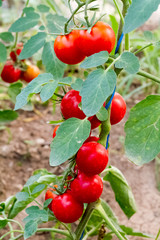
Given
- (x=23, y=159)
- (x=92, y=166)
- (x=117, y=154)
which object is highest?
(x=92, y=166)

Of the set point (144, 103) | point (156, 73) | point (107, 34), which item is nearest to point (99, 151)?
point (144, 103)

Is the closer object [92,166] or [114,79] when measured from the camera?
[114,79]

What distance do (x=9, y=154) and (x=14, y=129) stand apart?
0.24 m

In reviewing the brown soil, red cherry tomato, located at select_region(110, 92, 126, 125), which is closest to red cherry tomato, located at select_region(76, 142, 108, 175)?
red cherry tomato, located at select_region(110, 92, 126, 125)

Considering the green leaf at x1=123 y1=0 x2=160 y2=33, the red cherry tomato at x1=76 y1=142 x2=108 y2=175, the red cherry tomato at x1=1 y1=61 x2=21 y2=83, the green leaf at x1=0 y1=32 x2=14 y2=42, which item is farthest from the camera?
the red cherry tomato at x1=1 y1=61 x2=21 y2=83

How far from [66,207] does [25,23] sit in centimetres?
50

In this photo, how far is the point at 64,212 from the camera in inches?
32.3

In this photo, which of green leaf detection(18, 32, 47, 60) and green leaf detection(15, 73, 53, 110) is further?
green leaf detection(18, 32, 47, 60)

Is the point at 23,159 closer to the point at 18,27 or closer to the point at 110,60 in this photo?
the point at 18,27

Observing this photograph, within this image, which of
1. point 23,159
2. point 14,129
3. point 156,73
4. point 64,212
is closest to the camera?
point 64,212

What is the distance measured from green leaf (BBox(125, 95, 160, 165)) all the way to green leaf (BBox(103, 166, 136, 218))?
236 mm

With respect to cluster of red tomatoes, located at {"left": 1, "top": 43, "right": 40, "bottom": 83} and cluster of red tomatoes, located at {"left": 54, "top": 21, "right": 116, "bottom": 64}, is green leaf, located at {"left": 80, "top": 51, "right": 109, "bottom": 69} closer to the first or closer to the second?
cluster of red tomatoes, located at {"left": 54, "top": 21, "right": 116, "bottom": 64}

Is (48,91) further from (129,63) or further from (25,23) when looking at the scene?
(25,23)

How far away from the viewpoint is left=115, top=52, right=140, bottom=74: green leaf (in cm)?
62
